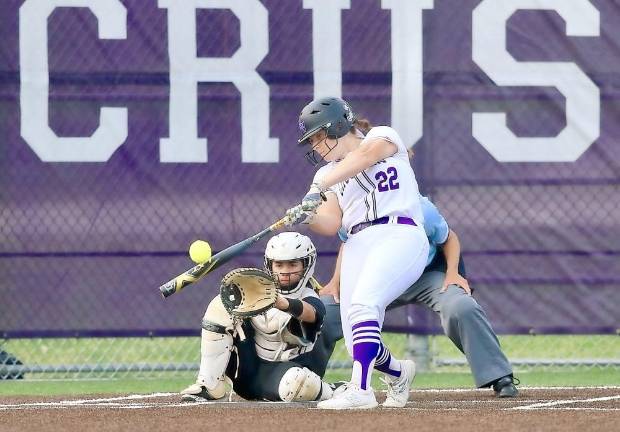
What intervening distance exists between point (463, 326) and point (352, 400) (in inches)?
48.8

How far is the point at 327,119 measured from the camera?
6789 mm

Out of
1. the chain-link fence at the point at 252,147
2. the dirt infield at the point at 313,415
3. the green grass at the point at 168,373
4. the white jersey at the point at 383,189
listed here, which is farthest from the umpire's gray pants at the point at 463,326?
the chain-link fence at the point at 252,147

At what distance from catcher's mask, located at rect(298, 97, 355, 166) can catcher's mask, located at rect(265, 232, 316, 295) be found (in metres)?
0.43

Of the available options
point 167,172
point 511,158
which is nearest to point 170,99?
point 167,172

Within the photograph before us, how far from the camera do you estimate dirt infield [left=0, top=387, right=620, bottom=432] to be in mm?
5630

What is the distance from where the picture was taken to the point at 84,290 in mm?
9070

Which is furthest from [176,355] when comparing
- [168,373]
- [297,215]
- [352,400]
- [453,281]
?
[352,400]

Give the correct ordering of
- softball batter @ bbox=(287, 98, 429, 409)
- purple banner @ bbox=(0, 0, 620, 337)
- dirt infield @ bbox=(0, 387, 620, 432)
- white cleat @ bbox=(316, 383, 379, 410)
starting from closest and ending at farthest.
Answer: dirt infield @ bbox=(0, 387, 620, 432), white cleat @ bbox=(316, 383, 379, 410), softball batter @ bbox=(287, 98, 429, 409), purple banner @ bbox=(0, 0, 620, 337)

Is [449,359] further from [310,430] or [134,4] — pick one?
[310,430]

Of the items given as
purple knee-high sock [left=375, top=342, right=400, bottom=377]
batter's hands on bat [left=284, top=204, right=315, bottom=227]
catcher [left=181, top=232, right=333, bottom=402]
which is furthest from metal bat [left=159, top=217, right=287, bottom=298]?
purple knee-high sock [left=375, top=342, right=400, bottom=377]

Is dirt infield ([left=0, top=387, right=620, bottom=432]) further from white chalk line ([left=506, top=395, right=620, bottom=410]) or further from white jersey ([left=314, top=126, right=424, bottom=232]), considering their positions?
white jersey ([left=314, top=126, right=424, bottom=232])

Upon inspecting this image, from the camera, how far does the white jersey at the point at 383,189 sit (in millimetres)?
6742

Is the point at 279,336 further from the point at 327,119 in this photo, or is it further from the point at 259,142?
the point at 259,142

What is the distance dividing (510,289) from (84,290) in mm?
2667
